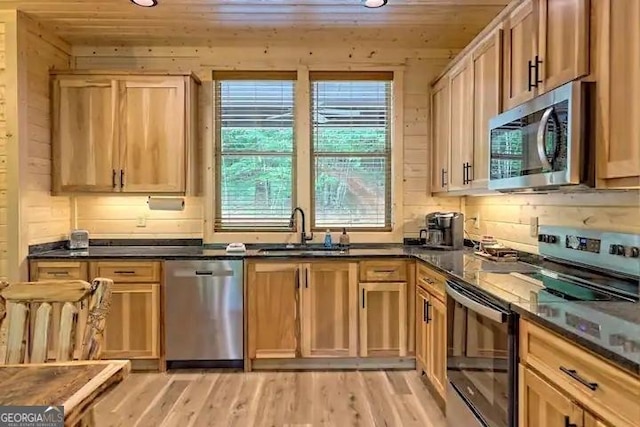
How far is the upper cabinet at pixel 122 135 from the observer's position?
4.12 meters

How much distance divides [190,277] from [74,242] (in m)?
1.18

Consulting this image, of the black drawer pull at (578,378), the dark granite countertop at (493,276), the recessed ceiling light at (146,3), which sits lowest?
the black drawer pull at (578,378)

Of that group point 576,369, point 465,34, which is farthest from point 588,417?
point 465,34

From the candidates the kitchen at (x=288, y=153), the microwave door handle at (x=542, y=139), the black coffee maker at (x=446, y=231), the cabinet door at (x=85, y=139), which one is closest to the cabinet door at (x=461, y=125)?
the kitchen at (x=288, y=153)

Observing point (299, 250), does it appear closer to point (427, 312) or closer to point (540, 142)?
point (427, 312)

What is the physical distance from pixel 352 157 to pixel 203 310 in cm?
178

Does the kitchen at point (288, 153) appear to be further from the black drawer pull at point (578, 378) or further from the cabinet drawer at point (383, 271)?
the black drawer pull at point (578, 378)

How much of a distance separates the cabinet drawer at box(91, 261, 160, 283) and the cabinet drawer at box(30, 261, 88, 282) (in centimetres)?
10

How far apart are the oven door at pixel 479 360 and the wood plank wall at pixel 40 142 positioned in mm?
2991

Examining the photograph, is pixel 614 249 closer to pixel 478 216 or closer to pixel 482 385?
pixel 482 385

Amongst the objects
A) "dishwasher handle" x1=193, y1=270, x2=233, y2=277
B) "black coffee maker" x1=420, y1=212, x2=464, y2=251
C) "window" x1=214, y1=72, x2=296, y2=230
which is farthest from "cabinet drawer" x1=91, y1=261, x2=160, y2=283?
"black coffee maker" x1=420, y1=212, x2=464, y2=251

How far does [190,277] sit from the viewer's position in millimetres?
3875

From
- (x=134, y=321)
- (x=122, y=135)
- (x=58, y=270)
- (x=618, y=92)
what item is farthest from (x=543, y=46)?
(x=58, y=270)

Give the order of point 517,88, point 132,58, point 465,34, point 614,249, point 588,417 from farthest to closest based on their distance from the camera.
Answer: point 132,58, point 465,34, point 517,88, point 614,249, point 588,417
